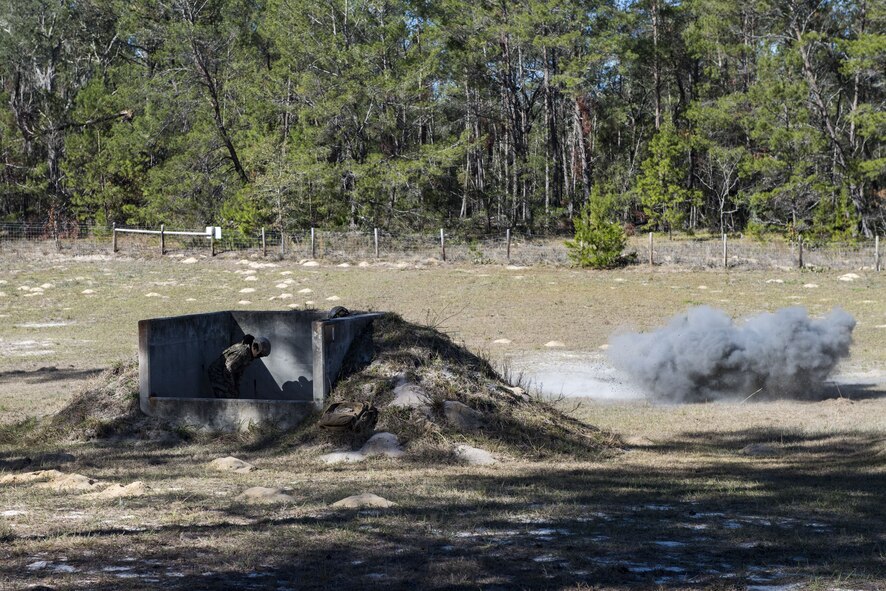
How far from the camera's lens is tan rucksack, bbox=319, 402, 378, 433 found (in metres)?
10.3

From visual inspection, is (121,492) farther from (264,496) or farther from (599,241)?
(599,241)

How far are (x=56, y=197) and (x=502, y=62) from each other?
74.5 ft

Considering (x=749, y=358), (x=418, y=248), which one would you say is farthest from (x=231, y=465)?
(x=418, y=248)

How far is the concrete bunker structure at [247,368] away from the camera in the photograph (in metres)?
11.0

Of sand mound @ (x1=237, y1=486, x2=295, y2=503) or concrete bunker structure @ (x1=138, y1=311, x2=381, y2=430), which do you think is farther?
concrete bunker structure @ (x1=138, y1=311, x2=381, y2=430)

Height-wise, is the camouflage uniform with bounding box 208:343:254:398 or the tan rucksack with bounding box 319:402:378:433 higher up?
the camouflage uniform with bounding box 208:343:254:398

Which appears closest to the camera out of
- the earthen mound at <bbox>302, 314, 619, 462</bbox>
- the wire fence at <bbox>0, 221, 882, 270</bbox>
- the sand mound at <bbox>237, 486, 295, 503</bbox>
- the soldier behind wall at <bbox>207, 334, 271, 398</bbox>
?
the sand mound at <bbox>237, 486, 295, 503</bbox>

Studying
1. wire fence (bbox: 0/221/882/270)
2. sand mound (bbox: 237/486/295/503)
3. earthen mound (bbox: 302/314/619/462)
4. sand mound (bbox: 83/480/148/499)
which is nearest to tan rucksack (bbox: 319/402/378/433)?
earthen mound (bbox: 302/314/619/462)

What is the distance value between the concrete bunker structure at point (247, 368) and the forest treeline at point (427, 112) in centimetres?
2736

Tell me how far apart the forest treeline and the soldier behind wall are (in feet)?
91.6

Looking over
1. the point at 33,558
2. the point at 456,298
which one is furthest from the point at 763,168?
the point at 33,558

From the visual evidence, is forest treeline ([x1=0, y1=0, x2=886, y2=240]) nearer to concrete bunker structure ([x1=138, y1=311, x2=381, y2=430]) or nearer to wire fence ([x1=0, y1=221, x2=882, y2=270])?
wire fence ([x1=0, y1=221, x2=882, y2=270])

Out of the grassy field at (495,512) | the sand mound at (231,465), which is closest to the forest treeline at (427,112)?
the grassy field at (495,512)

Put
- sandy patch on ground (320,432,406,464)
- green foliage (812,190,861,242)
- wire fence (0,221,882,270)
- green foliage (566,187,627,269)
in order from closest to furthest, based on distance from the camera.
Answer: sandy patch on ground (320,432,406,464) → green foliage (566,187,627,269) → wire fence (0,221,882,270) → green foliage (812,190,861,242)
